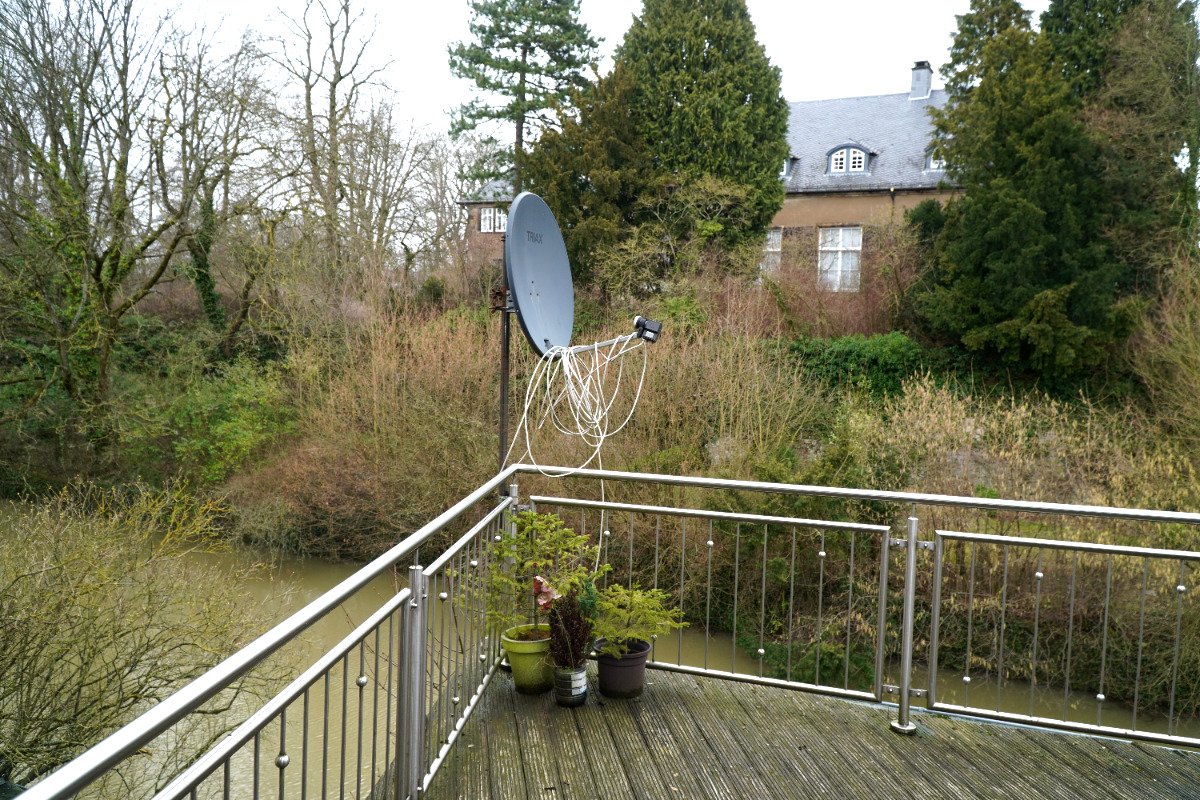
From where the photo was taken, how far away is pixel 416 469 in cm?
1195

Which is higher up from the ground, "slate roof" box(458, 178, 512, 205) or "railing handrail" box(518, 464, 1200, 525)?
"slate roof" box(458, 178, 512, 205)

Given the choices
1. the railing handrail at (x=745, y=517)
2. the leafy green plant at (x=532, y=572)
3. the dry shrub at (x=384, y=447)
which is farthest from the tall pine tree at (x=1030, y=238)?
the leafy green plant at (x=532, y=572)

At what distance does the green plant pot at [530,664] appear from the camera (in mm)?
4090

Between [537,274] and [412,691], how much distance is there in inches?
87.4

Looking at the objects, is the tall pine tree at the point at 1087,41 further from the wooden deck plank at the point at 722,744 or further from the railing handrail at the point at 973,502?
the wooden deck plank at the point at 722,744

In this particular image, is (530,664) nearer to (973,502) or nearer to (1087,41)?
(973,502)

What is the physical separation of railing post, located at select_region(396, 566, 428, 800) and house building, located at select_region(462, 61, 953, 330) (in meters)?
17.1

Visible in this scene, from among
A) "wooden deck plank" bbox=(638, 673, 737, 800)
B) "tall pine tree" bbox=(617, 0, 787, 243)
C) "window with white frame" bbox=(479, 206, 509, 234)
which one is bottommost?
"wooden deck plank" bbox=(638, 673, 737, 800)

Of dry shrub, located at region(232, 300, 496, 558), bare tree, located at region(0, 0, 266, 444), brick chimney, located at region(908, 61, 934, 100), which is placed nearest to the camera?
dry shrub, located at region(232, 300, 496, 558)

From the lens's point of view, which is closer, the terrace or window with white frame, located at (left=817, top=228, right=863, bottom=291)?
the terrace

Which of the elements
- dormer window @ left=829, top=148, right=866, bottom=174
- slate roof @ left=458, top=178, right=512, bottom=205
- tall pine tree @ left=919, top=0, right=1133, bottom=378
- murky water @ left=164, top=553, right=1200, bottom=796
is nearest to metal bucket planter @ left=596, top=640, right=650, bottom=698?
murky water @ left=164, top=553, right=1200, bottom=796

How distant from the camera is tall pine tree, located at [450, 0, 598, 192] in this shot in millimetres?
23141

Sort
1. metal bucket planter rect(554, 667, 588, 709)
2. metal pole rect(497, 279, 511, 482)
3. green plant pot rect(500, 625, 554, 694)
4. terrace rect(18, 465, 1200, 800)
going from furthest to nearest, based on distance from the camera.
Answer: metal pole rect(497, 279, 511, 482) → green plant pot rect(500, 625, 554, 694) → metal bucket planter rect(554, 667, 588, 709) → terrace rect(18, 465, 1200, 800)

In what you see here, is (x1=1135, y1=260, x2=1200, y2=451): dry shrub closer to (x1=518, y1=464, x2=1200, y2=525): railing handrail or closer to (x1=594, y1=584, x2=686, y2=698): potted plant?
(x1=518, y1=464, x2=1200, y2=525): railing handrail
